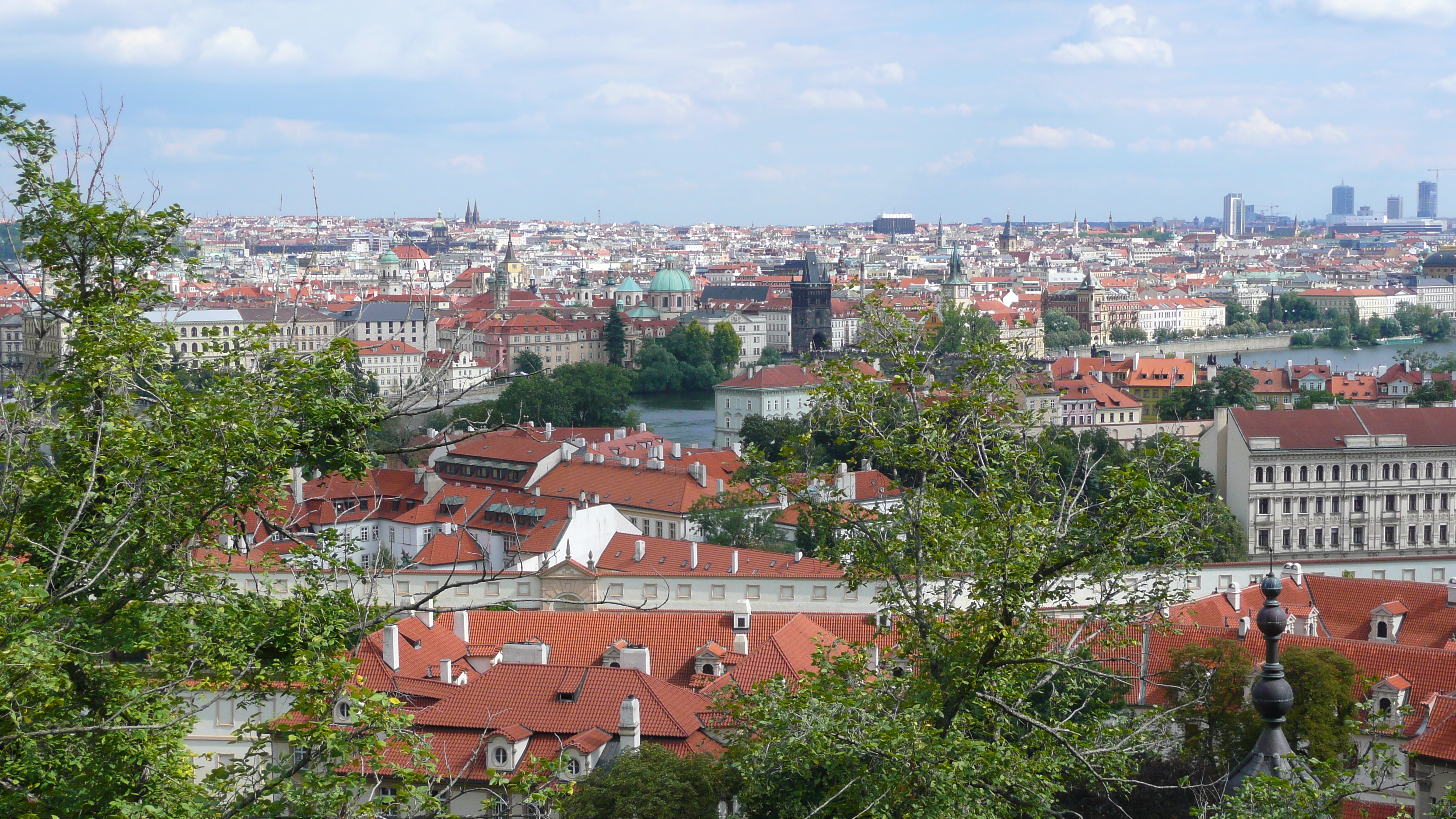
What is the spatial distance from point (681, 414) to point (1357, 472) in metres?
36.7

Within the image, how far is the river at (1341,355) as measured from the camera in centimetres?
9431

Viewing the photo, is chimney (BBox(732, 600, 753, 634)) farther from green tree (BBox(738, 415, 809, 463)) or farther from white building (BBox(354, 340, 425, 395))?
white building (BBox(354, 340, 425, 395))

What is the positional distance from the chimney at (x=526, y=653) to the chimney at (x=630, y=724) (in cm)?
342

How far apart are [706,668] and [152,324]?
12.4m

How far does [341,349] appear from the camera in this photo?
25.7 feet

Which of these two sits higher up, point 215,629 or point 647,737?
point 215,629

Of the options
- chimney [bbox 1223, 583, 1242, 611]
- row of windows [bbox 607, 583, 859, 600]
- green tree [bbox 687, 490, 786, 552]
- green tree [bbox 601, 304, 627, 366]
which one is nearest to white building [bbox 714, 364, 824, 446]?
green tree [bbox 601, 304, 627, 366]

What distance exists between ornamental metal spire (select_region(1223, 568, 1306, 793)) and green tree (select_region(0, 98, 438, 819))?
3.04 meters

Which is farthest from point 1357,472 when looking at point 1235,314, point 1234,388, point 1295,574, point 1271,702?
point 1235,314

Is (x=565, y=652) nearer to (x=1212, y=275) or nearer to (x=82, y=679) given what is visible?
(x=82, y=679)

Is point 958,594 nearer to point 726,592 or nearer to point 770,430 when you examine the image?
point 726,592

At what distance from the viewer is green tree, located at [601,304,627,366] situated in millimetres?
91188

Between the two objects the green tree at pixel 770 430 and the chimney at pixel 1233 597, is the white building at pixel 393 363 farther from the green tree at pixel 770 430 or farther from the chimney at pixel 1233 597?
the chimney at pixel 1233 597

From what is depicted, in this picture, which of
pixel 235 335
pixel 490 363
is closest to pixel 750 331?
pixel 490 363
